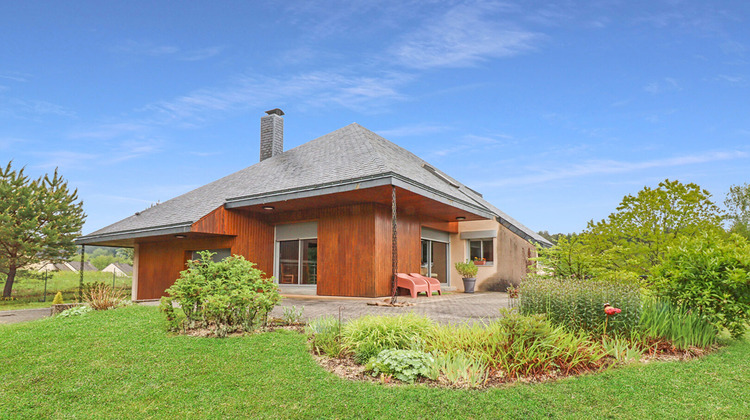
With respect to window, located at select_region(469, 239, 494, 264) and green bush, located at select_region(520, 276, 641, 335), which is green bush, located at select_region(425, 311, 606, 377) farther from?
window, located at select_region(469, 239, 494, 264)

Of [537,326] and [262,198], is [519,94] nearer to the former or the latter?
[262,198]

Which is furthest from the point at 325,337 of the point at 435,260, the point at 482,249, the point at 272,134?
the point at 272,134

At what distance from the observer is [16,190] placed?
20.9 meters

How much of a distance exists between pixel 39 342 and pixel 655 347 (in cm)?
798

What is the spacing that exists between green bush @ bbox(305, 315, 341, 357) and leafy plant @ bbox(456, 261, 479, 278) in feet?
31.5

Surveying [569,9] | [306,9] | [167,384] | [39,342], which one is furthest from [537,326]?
[306,9]

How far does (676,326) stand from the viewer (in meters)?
5.28

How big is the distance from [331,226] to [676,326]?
29.1 feet

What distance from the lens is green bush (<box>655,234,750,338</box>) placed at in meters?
5.60

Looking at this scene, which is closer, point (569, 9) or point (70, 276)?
point (569, 9)

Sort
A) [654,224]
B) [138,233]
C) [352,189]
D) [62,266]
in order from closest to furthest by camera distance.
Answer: [654,224], [352,189], [138,233], [62,266]

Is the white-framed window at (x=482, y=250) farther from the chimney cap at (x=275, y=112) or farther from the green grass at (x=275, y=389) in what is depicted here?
the green grass at (x=275, y=389)

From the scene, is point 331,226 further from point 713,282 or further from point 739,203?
point 739,203

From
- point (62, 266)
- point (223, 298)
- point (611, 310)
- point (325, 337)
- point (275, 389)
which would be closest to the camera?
point (275, 389)
